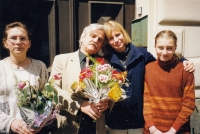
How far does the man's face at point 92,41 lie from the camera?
6.93 feet

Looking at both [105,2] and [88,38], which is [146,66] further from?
[105,2]

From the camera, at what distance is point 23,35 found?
2.02 metres

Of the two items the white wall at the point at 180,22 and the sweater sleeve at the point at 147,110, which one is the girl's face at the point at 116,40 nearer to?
the sweater sleeve at the point at 147,110

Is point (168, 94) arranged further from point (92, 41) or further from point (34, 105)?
point (34, 105)

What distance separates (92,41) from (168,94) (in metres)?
0.85

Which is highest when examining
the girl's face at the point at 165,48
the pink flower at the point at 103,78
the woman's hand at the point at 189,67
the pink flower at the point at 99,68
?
the girl's face at the point at 165,48

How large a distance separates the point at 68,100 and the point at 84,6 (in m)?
1.61

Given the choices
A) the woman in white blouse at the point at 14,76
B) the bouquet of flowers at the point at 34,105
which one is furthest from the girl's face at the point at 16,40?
A: the bouquet of flowers at the point at 34,105

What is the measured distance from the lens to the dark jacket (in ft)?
7.44

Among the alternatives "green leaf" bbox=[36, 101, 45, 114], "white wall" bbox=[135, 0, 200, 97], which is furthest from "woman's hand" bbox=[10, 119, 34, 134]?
"white wall" bbox=[135, 0, 200, 97]

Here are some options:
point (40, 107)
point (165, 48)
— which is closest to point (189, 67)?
point (165, 48)

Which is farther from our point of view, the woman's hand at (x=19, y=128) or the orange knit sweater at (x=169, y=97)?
the orange knit sweater at (x=169, y=97)

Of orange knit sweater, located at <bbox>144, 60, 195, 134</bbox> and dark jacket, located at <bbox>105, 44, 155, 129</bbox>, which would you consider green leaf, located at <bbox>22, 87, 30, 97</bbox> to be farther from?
orange knit sweater, located at <bbox>144, 60, 195, 134</bbox>

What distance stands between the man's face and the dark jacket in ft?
0.82
